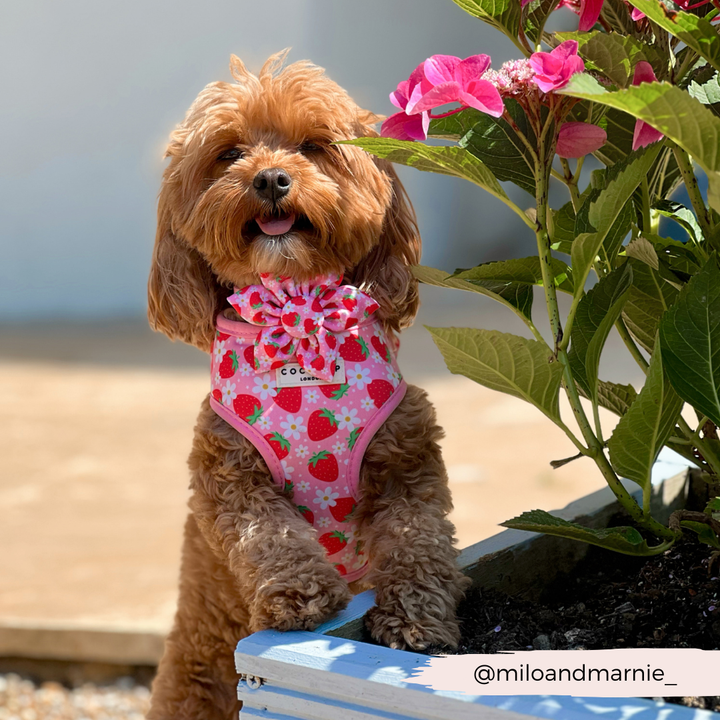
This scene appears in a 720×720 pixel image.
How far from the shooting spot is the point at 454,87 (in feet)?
3.29

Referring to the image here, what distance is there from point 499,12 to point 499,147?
17 centimetres

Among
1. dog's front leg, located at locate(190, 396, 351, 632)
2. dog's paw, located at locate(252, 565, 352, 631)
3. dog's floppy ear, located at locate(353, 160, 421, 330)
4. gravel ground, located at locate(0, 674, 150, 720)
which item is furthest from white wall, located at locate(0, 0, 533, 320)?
dog's paw, located at locate(252, 565, 352, 631)

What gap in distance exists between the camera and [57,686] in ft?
8.05

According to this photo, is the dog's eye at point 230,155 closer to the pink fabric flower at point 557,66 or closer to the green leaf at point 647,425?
the pink fabric flower at point 557,66

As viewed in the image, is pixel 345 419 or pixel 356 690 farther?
pixel 345 419

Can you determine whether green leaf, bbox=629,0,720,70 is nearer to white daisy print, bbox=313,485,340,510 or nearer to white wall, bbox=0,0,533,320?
white daisy print, bbox=313,485,340,510

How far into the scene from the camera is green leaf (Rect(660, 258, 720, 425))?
3.39 ft

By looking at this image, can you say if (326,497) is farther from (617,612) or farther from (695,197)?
(695,197)

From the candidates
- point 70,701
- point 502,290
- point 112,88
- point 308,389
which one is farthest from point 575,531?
point 112,88

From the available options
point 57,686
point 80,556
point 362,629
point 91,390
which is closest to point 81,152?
point 91,390

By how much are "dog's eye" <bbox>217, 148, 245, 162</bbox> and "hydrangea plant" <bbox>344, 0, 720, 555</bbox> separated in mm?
334

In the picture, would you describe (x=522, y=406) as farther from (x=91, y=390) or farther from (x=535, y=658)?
(x=535, y=658)

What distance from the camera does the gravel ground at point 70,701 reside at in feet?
7.75

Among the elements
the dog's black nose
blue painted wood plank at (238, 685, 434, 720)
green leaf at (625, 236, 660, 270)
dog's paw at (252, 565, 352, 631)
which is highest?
the dog's black nose
